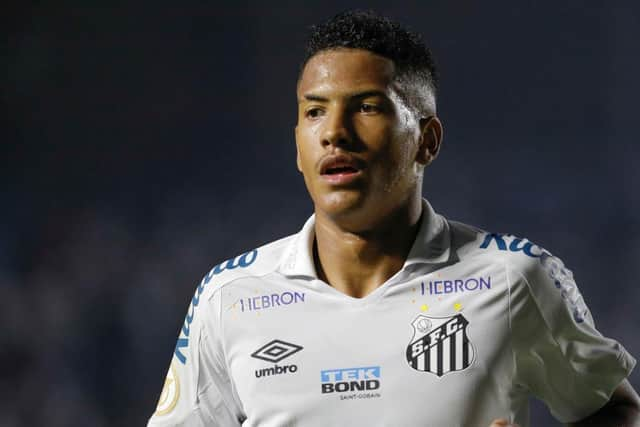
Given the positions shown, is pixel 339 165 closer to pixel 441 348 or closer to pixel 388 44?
pixel 388 44

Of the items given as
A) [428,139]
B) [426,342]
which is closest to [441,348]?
[426,342]

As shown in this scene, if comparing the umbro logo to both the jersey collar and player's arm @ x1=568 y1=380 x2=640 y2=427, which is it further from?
player's arm @ x1=568 y1=380 x2=640 y2=427

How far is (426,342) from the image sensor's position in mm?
2158

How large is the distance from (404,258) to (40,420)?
2.67m

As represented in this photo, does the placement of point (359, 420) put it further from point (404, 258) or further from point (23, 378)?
point (23, 378)

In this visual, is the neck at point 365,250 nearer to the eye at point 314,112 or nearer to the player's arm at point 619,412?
the eye at point 314,112

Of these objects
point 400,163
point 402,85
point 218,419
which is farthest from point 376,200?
point 218,419

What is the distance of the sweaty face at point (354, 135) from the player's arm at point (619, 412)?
647 mm

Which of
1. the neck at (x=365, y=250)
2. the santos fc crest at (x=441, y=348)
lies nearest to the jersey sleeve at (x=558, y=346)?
the santos fc crest at (x=441, y=348)

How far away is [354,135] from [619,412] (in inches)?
33.7

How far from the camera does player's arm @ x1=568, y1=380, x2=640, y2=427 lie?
2.26 metres

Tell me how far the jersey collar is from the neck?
4 cm

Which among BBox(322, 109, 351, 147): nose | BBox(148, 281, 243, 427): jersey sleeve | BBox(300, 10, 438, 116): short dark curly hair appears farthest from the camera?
BBox(148, 281, 243, 427): jersey sleeve

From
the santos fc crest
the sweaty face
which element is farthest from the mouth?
the santos fc crest
